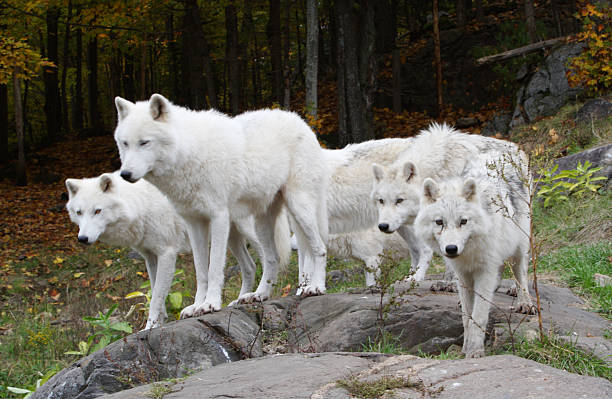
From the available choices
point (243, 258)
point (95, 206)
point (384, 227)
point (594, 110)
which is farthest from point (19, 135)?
point (594, 110)

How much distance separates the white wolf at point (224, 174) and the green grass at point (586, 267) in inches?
110

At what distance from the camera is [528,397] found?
2988mm

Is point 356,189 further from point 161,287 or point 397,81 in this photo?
point 397,81

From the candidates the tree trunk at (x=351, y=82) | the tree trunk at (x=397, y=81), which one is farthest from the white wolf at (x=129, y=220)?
the tree trunk at (x=397, y=81)

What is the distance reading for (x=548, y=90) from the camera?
1507 centimetres

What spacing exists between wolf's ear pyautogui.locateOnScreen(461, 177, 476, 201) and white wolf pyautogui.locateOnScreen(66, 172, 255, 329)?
4053 mm

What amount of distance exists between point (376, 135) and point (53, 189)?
1066cm

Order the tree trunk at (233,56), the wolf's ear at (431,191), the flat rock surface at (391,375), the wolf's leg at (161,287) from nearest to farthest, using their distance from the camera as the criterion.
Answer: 1. the flat rock surface at (391,375)
2. the wolf's ear at (431,191)
3. the wolf's leg at (161,287)
4. the tree trunk at (233,56)

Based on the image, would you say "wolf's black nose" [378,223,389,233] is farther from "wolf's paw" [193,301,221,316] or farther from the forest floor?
"wolf's paw" [193,301,221,316]

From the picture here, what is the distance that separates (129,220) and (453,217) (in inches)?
A: 177

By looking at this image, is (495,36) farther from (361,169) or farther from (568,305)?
(568,305)

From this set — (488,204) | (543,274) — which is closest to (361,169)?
(543,274)

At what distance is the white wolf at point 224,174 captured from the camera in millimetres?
5617

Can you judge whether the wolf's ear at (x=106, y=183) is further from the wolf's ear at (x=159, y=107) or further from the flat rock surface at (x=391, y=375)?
the flat rock surface at (x=391, y=375)
